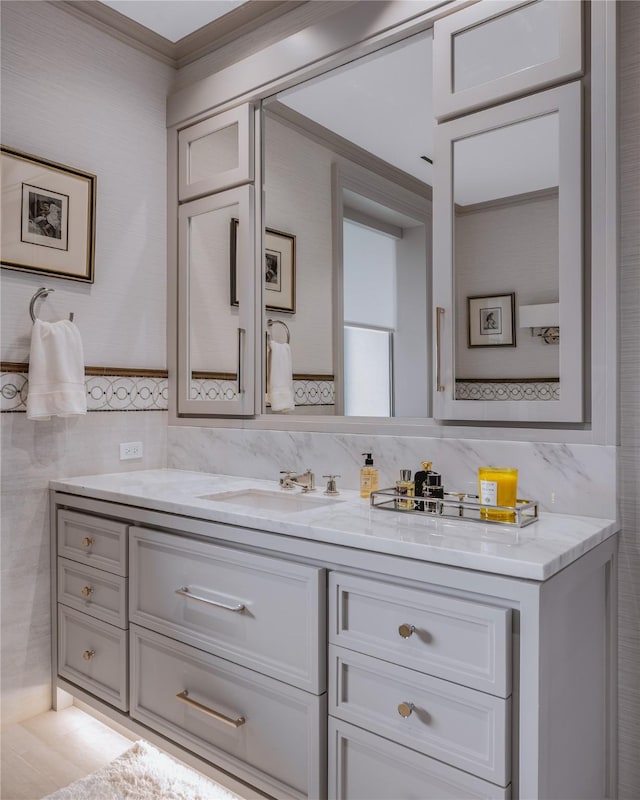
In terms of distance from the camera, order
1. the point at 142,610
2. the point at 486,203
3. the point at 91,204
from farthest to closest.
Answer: the point at 91,204 → the point at 142,610 → the point at 486,203

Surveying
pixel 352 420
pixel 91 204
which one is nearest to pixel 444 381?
pixel 352 420

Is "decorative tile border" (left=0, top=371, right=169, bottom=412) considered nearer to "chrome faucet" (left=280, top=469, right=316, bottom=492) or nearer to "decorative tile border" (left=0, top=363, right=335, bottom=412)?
"decorative tile border" (left=0, top=363, right=335, bottom=412)

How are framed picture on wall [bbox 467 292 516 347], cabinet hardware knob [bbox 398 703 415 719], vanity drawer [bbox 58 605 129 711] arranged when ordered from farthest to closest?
vanity drawer [bbox 58 605 129 711], framed picture on wall [bbox 467 292 516 347], cabinet hardware knob [bbox 398 703 415 719]

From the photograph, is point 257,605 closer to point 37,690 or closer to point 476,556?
point 476,556

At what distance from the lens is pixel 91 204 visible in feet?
7.55

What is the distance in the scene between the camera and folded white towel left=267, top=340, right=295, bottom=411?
2199mm

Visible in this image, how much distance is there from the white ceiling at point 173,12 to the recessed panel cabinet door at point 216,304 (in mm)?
684

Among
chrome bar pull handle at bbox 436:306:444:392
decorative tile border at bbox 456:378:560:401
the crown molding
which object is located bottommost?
decorative tile border at bbox 456:378:560:401

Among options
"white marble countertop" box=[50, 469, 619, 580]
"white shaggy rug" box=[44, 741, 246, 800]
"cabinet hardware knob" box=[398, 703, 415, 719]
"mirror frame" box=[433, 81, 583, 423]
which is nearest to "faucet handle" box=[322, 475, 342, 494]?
"white marble countertop" box=[50, 469, 619, 580]

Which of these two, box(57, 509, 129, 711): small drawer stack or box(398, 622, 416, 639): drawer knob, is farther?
box(57, 509, 129, 711): small drawer stack

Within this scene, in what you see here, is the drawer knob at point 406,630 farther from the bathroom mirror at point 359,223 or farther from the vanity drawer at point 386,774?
the bathroom mirror at point 359,223

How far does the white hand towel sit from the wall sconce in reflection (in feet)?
4.88

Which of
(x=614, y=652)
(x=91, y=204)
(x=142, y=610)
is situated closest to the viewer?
(x=614, y=652)

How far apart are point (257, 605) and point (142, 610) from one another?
0.52 meters
